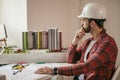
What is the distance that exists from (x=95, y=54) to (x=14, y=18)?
2.15m

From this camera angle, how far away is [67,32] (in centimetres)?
381

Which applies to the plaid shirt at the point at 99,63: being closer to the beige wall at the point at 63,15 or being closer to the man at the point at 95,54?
the man at the point at 95,54

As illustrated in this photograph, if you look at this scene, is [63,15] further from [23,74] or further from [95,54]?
[23,74]

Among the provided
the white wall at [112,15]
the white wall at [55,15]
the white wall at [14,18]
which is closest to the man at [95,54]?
the white wall at [55,15]

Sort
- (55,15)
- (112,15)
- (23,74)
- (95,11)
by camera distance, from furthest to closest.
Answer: (112,15), (55,15), (95,11), (23,74)

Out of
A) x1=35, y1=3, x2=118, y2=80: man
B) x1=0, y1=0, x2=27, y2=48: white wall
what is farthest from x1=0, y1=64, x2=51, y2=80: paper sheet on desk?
x1=0, y1=0, x2=27, y2=48: white wall

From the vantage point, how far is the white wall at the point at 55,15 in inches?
141

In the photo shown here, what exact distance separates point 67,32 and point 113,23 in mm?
777

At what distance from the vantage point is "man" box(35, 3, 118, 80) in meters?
1.85

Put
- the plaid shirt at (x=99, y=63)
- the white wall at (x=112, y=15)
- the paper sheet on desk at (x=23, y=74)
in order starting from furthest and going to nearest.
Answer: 1. the white wall at (x=112, y=15)
2. the plaid shirt at (x=99, y=63)
3. the paper sheet on desk at (x=23, y=74)

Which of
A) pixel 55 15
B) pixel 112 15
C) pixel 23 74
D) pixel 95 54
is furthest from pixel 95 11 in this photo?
pixel 112 15

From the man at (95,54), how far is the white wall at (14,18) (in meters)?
1.58

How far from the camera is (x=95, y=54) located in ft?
6.21

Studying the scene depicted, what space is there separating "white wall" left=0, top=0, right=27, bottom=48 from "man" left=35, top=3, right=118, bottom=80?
5.20ft
